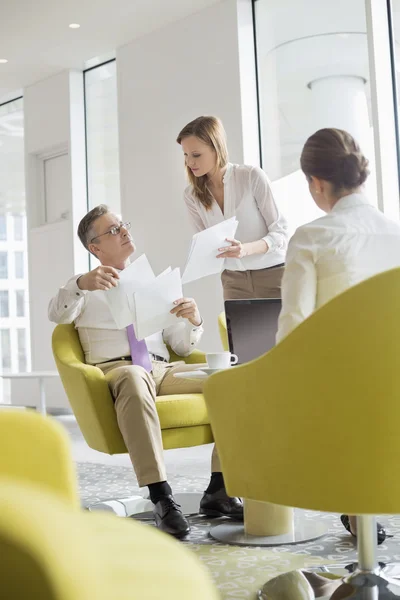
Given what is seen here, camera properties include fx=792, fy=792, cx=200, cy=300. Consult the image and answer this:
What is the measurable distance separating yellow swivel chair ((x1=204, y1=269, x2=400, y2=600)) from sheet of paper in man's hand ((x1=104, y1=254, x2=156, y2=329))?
108 centimetres

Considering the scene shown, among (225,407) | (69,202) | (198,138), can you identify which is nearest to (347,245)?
(225,407)

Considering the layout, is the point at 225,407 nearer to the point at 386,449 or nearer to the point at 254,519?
the point at 386,449

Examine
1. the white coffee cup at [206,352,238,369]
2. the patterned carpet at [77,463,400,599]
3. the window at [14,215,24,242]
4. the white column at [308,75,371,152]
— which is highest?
the white column at [308,75,371,152]

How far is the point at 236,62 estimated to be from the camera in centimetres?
574

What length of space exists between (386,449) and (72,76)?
6352mm

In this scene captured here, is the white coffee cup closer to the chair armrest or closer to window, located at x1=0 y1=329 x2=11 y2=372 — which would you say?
the chair armrest

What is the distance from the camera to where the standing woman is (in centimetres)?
337

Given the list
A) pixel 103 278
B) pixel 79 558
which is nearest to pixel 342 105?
pixel 103 278

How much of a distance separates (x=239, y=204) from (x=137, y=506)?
53.2 inches

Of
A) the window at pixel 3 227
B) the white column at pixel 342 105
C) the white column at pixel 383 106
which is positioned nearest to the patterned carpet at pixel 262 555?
the white column at pixel 383 106

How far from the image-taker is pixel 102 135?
23.8 feet

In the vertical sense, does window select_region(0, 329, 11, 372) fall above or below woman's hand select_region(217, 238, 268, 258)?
below

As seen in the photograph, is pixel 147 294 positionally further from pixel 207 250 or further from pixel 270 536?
pixel 270 536

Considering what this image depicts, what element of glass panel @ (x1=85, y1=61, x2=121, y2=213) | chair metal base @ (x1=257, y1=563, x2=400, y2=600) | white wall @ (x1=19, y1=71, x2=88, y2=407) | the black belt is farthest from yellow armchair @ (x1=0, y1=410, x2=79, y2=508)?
white wall @ (x1=19, y1=71, x2=88, y2=407)
